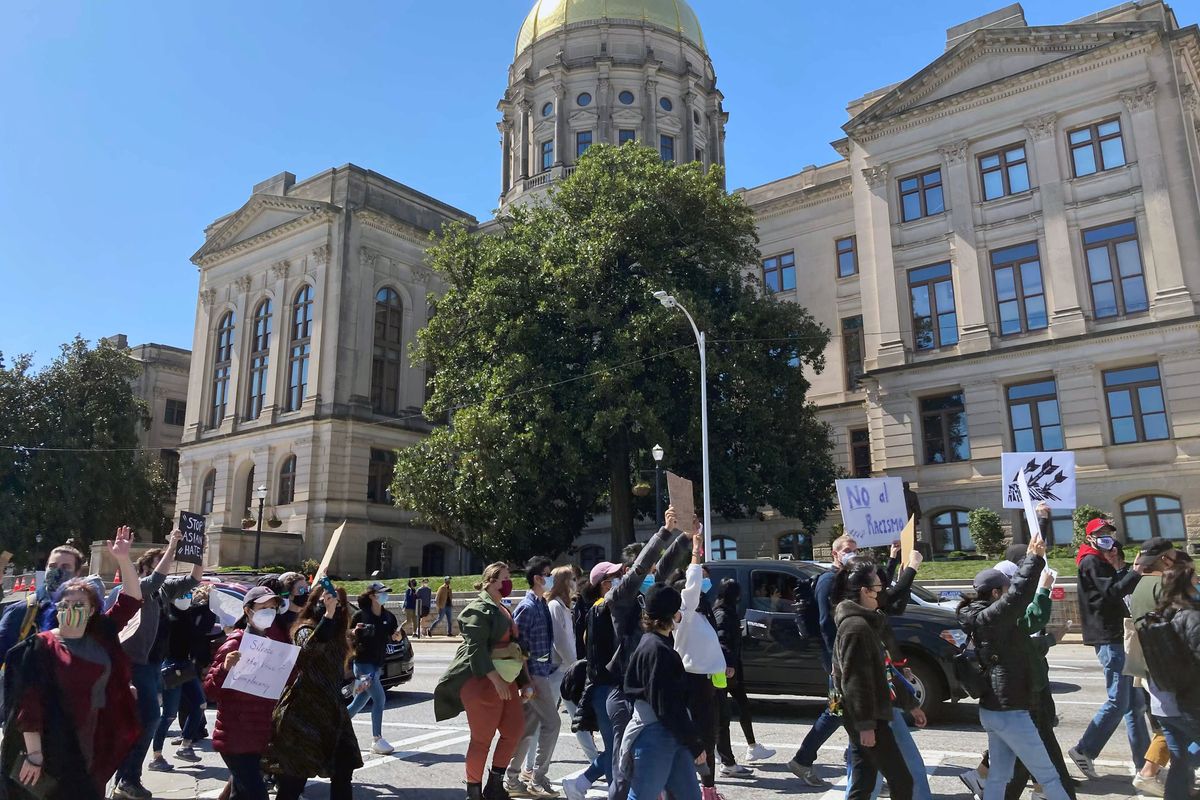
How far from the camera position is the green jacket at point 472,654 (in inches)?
287

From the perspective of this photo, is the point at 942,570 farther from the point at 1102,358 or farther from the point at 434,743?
the point at 434,743

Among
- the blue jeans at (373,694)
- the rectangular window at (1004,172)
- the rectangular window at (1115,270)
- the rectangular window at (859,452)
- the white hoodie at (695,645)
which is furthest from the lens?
the rectangular window at (859,452)

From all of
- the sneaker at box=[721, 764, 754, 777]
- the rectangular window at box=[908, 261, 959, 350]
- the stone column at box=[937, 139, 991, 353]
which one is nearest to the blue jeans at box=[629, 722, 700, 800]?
the sneaker at box=[721, 764, 754, 777]

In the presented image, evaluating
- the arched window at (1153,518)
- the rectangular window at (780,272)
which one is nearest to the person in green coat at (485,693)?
the arched window at (1153,518)

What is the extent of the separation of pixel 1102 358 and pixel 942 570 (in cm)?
1012

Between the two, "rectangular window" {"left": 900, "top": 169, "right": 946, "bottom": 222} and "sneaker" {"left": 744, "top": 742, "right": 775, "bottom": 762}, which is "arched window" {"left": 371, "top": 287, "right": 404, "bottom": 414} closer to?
"rectangular window" {"left": 900, "top": 169, "right": 946, "bottom": 222}

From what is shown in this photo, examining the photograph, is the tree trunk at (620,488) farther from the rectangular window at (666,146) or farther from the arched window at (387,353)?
the rectangular window at (666,146)

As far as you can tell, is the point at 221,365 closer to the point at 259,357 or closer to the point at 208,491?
the point at 259,357

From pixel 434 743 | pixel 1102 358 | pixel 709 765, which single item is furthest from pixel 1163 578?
pixel 1102 358

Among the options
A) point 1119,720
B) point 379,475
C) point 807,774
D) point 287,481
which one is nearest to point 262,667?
point 807,774

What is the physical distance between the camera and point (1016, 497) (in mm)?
10234

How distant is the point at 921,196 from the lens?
114ft

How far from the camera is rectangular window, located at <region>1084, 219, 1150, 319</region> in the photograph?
97.3ft

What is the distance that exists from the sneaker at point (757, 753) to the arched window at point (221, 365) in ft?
163
